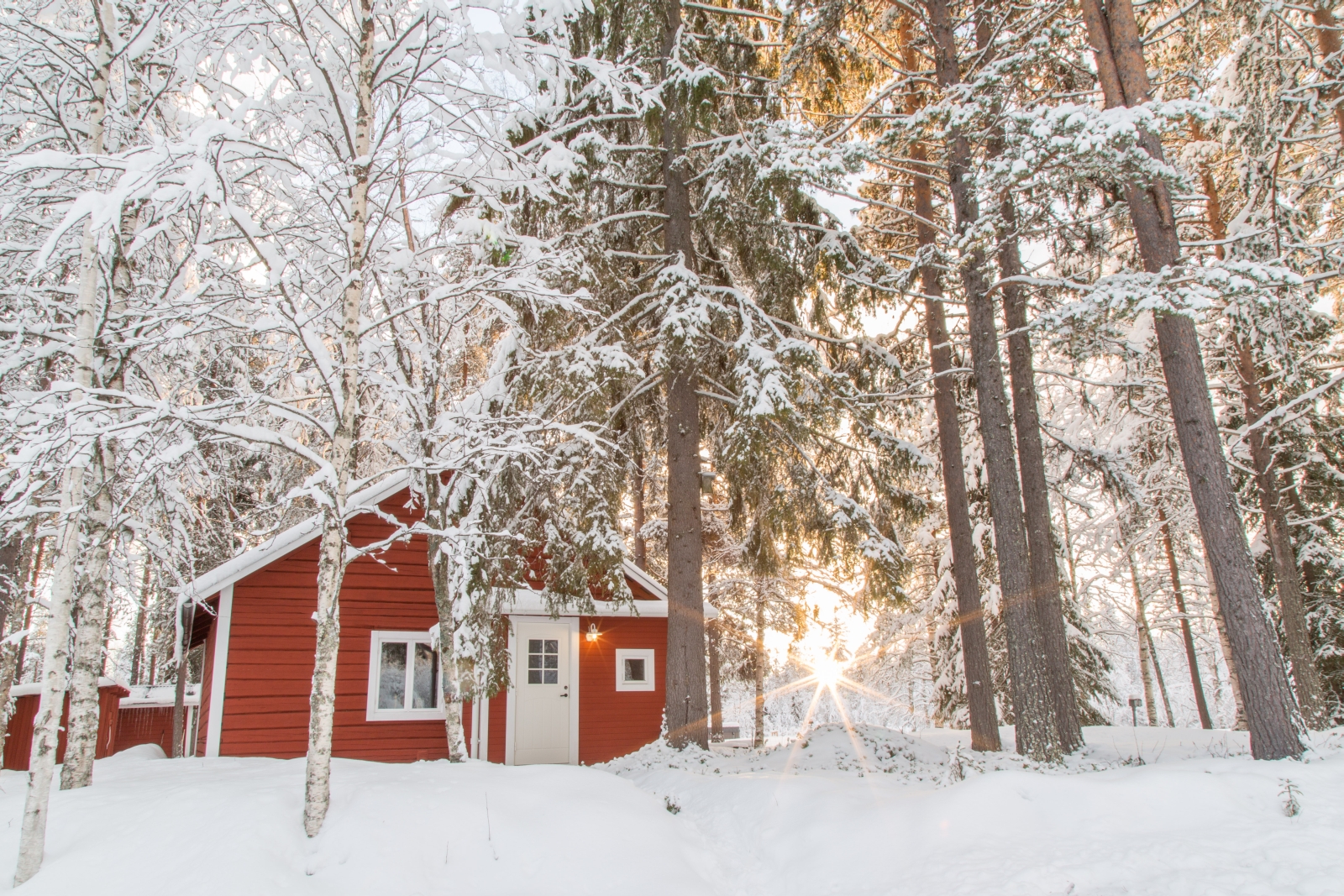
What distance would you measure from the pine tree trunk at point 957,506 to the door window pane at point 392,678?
8487 millimetres

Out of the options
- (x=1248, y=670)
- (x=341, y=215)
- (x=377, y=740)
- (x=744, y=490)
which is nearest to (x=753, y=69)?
(x=744, y=490)

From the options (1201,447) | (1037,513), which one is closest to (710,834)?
(1201,447)

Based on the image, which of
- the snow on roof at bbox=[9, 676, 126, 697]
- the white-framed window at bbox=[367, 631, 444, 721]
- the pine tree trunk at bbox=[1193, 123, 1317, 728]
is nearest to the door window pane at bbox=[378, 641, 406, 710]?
the white-framed window at bbox=[367, 631, 444, 721]

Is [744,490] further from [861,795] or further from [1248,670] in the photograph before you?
[1248,670]

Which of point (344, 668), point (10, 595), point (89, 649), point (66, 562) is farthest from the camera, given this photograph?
point (344, 668)

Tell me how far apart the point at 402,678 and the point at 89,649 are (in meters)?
5.29

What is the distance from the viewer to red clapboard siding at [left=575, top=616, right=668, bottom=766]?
12.4 metres

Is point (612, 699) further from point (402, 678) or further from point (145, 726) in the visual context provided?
point (145, 726)

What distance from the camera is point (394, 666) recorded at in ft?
37.2

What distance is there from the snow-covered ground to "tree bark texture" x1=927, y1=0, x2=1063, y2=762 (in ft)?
1.81

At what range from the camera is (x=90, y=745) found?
6773mm

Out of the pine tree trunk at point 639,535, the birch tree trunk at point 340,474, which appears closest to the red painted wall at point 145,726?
the pine tree trunk at point 639,535

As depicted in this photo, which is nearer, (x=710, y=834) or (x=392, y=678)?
(x=710, y=834)

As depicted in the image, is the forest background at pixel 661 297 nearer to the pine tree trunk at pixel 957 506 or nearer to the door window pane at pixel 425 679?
the pine tree trunk at pixel 957 506
